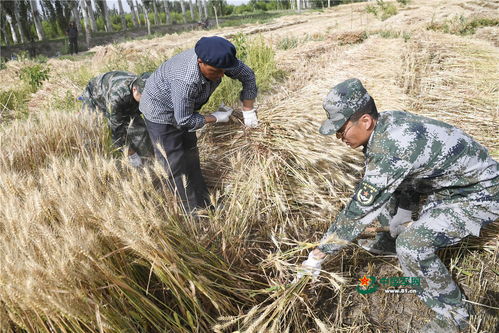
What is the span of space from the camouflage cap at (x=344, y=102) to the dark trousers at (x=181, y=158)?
141cm

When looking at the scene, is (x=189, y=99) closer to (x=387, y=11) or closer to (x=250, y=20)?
(x=387, y=11)

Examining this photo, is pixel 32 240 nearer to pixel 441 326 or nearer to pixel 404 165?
pixel 404 165

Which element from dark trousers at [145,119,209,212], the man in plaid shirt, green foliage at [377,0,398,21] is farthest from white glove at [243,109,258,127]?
green foliage at [377,0,398,21]

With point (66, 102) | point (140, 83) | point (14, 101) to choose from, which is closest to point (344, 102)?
point (140, 83)

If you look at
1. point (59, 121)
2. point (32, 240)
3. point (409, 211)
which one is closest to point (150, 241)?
point (32, 240)

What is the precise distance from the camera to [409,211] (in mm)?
2238

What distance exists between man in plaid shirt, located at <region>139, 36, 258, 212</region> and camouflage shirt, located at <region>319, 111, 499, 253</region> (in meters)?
1.04

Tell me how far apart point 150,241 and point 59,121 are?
2.42 meters

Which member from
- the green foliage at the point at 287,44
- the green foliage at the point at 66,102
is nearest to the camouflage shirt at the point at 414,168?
the green foliage at the point at 66,102

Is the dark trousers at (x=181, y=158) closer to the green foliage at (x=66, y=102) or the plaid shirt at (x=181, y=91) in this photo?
the plaid shirt at (x=181, y=91)

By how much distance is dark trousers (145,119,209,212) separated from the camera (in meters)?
2.75

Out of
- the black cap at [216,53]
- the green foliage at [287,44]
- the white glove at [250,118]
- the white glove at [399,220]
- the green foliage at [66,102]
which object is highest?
the green foliage at [287,44]

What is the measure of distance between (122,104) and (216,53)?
1469 mm

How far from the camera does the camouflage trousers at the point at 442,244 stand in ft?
5.64
